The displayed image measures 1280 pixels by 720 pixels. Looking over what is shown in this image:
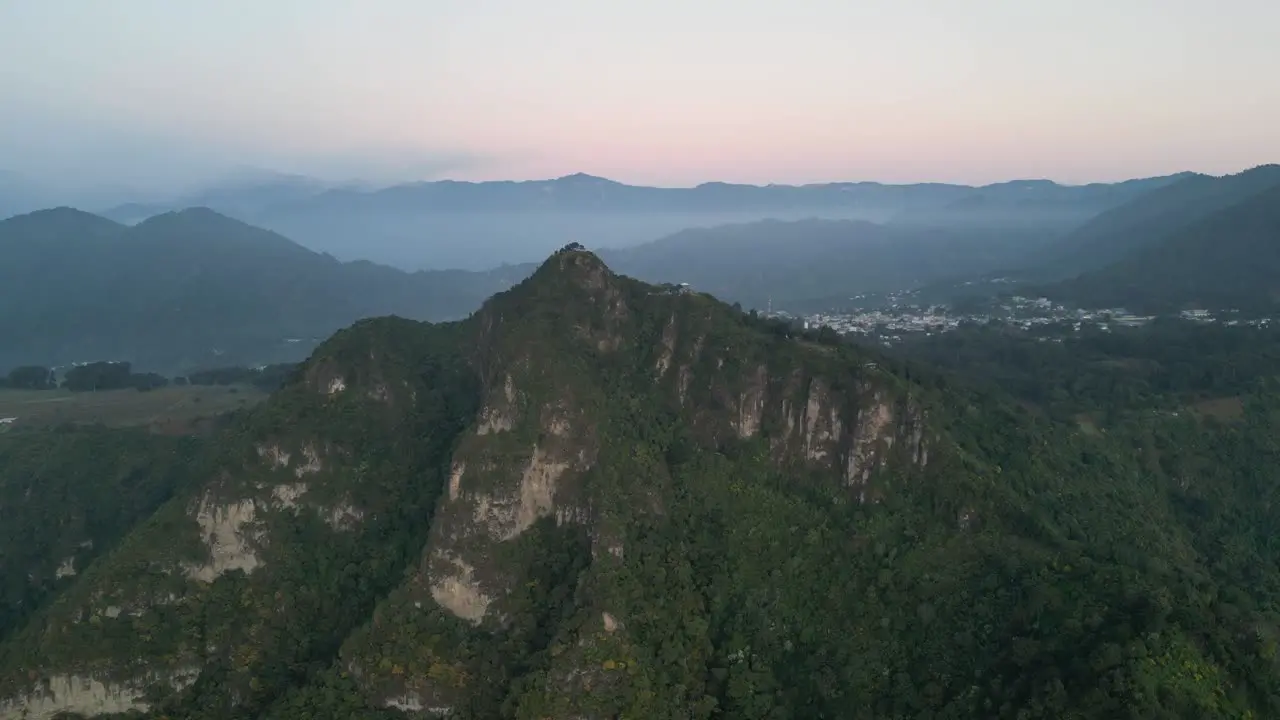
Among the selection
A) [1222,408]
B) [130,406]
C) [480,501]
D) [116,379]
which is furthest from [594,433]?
[116,379]

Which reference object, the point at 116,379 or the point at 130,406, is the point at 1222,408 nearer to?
the point at 130,406

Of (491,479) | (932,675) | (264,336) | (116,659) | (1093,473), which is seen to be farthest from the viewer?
(264,336)

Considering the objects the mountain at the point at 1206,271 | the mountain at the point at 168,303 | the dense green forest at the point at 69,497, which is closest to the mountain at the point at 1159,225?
the mountain at the point at 1206,271

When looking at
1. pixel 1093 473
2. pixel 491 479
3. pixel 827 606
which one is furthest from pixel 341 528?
pixel 1093 473

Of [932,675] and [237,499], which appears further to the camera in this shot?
[237,499]

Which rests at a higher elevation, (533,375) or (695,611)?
(533,375)

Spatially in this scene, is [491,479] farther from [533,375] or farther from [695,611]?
[695,611]

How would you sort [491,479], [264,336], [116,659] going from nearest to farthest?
[116,659]
[491,479]
[264,336]
